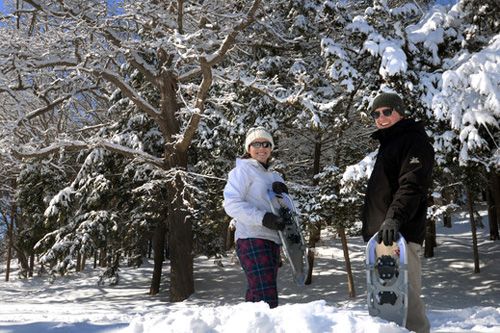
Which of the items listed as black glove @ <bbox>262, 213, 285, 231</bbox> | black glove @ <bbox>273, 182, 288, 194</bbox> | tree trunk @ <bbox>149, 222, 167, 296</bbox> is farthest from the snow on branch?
black glove @ <bbox>262, 213, 285, 231</bbox>

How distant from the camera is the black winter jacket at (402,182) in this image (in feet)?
8.79

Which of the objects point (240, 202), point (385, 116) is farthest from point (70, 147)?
point (385, 116)

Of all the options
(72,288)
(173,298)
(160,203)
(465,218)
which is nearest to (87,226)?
(160,203)

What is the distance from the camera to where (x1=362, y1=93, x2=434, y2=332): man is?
8.74 ft

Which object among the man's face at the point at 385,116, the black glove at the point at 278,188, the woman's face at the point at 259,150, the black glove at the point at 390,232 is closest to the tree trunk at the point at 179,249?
the woman's face at the point at 259,150

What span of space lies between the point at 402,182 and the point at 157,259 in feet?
45.6

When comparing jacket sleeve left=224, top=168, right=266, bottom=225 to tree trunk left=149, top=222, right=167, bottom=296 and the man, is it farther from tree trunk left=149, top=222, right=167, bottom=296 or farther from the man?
tree trunk left=149, top=222, right=167, bottom=296

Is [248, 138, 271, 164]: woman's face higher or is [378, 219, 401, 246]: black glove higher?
[248, 138, 271, 164]: woman's face

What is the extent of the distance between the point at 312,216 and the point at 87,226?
23.0ft

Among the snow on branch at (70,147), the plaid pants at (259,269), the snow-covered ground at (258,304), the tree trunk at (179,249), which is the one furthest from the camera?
the tree trunk at (179,249)

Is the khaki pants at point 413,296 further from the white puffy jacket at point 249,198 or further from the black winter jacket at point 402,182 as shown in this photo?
the white puffy jacket at point 249,198

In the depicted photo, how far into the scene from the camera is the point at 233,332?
243 centimetres

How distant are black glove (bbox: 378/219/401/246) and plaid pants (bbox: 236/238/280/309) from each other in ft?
3.64

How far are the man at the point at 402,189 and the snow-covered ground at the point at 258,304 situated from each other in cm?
47
